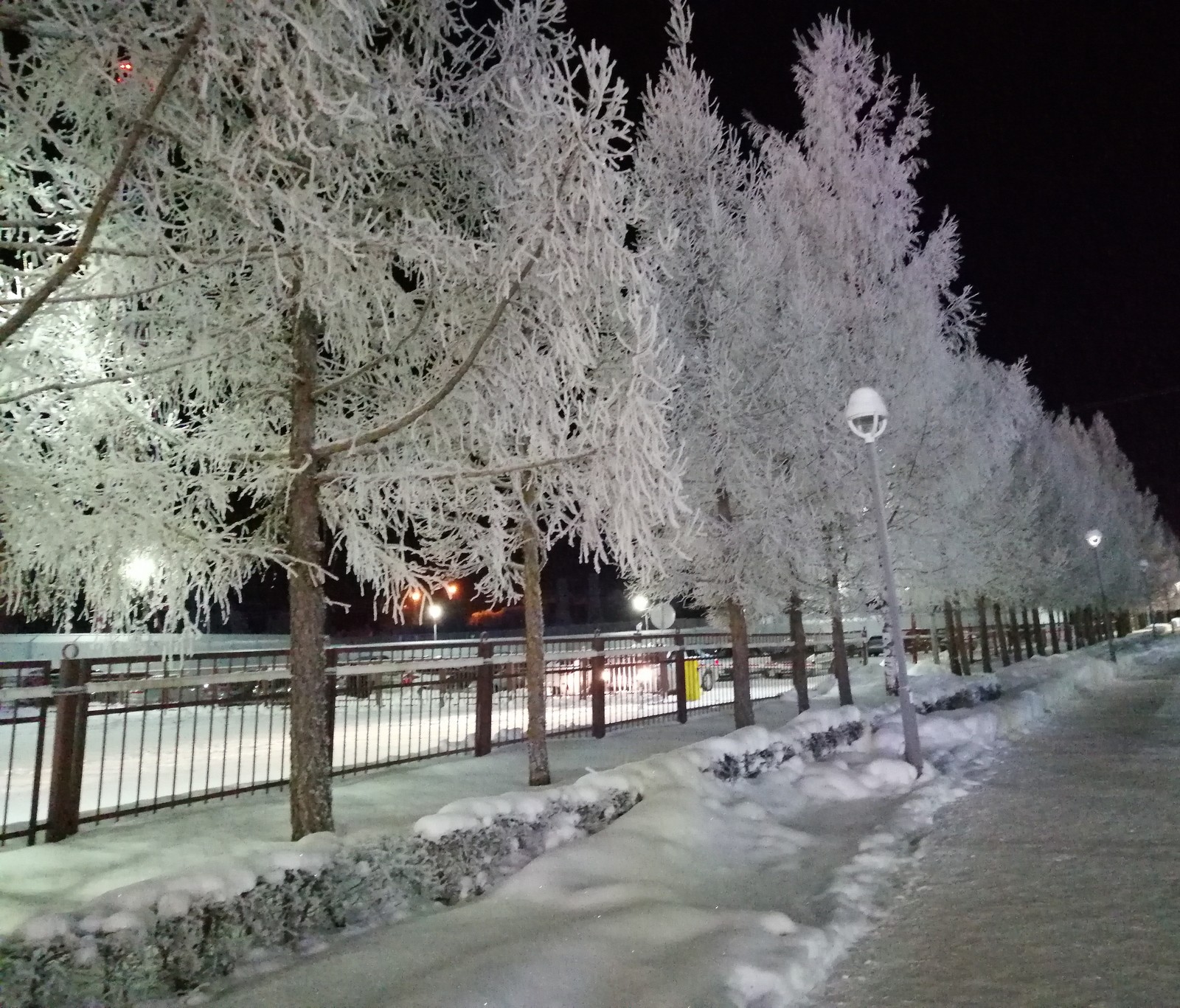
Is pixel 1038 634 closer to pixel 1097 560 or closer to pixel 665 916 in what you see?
pixel 1097 560

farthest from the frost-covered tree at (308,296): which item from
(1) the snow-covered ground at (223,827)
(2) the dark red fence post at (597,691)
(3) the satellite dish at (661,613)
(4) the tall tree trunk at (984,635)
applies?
(4) the tall tree trunk at (984,635)

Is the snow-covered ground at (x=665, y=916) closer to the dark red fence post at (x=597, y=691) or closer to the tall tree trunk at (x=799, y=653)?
the dark red fence post at (x=597, y=691)

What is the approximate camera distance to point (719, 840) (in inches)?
287

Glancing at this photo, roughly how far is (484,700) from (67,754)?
15.4 feet

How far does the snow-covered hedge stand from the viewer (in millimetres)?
3783

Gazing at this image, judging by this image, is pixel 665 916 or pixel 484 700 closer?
pixel 665 916

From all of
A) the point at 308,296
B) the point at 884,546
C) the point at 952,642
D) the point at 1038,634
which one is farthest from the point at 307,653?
the point at 1038,634

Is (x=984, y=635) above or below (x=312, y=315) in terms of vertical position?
below

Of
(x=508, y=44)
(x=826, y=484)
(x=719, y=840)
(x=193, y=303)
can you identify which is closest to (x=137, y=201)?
(x=193, y=303)

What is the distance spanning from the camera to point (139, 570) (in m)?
5.93

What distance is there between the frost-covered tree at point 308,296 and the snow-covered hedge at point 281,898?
993 millimetres

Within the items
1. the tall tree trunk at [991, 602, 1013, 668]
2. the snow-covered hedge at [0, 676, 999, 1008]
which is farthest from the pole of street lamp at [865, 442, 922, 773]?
the tall tree trunk at [991, 602, 1013, 668]

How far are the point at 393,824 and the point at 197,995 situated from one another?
2.47m

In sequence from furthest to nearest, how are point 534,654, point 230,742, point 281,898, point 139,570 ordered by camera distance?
point 230,742
point 534,654
point 139,570
point 281,898
